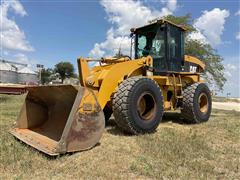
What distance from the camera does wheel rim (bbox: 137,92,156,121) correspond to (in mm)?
5951

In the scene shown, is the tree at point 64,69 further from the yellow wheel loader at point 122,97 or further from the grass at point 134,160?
the grass at point 134,160

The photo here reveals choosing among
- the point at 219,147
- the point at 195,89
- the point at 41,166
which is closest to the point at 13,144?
the point at 41,166

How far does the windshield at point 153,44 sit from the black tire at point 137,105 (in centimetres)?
152

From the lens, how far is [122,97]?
213 inches

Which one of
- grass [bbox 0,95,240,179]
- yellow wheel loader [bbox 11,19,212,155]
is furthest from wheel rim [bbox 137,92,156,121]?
grass [bbox 0,95,240,179]

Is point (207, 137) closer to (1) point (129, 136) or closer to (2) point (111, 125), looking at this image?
(1) point (129, 136)

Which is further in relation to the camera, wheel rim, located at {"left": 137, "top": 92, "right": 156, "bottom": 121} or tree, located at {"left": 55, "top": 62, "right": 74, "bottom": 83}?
tree, located at {"left": 55, "top": 62, "right": 74, "bottom": 83}

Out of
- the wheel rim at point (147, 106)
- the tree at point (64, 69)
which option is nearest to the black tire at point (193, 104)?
the wheel rim at point (147, 106)

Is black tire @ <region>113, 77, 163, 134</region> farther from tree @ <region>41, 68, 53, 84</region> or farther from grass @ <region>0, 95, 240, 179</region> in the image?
tree @ <region>41, 68, 53, 84</region>

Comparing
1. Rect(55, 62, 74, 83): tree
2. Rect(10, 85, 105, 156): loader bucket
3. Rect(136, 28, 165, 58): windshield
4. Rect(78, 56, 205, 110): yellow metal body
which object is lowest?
Rect(10, 85, 105, 156): loader bucket

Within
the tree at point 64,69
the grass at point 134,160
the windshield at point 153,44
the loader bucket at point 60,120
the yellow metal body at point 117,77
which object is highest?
the tree at point 64,69

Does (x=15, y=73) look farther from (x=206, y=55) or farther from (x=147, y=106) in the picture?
(x=147, y=106)

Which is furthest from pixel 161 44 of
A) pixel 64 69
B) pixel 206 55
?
Result: pixel 64 69

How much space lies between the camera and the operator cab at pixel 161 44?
7297mm
